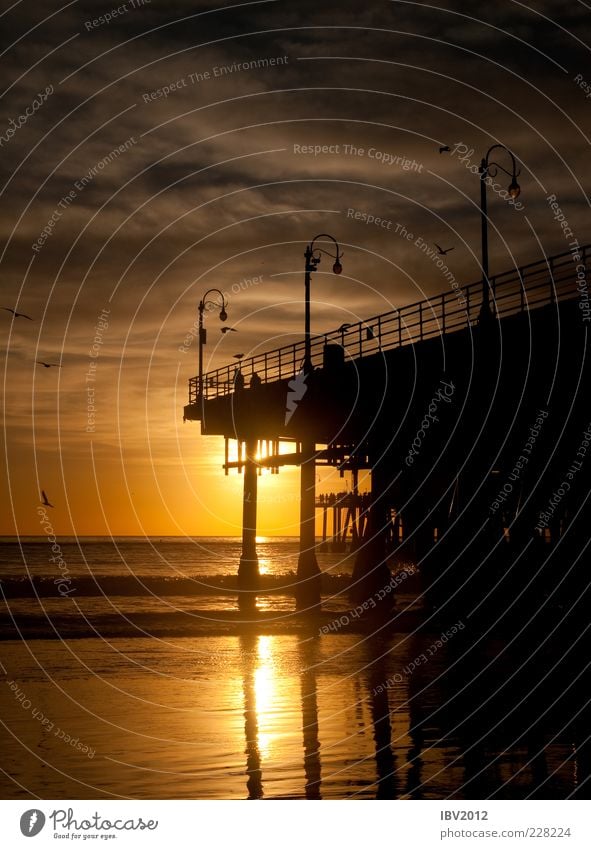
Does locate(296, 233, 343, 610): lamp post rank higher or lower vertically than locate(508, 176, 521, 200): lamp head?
lower

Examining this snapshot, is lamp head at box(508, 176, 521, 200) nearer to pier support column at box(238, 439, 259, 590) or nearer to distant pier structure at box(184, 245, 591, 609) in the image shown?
distant pier structure at box(184, 245, 591, 609)

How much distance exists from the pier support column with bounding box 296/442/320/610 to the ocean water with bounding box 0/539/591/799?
7.60 meters

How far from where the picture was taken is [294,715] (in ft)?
60.5

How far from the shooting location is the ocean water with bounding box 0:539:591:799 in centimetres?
1348

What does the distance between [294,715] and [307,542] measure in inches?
1028

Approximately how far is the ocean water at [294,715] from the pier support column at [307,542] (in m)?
7.60

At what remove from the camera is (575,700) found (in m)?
19.7

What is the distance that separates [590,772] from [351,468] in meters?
40.6

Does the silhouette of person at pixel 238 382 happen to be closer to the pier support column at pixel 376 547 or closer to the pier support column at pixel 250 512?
the pier support column at pixel 250 512

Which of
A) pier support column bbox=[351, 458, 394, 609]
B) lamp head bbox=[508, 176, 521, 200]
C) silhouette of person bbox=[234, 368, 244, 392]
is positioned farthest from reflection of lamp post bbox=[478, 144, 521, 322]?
silhouette of person bbox=[234, 368, 244, 392]

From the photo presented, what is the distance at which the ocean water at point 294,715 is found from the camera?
13.5 m
